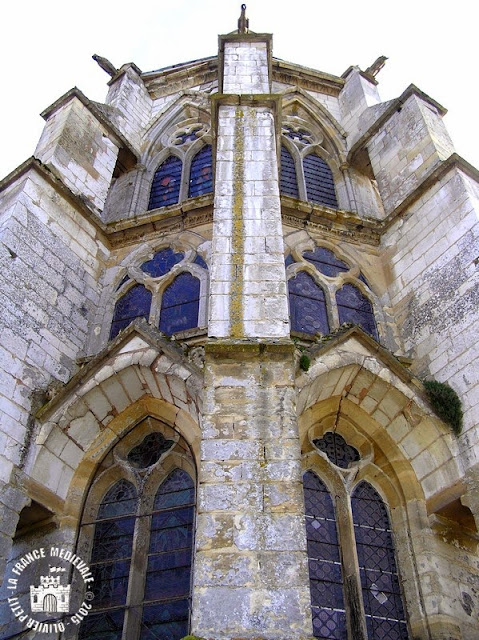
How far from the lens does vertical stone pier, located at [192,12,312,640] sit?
4.04 meters

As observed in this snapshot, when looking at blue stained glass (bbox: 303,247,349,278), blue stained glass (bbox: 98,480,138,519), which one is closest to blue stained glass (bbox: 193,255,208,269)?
blue stained glass (bbox: 303,247,349,278)

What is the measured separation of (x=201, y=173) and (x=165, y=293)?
3645mm

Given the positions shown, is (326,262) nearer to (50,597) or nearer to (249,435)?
(249,435)

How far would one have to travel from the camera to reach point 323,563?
6.41 m

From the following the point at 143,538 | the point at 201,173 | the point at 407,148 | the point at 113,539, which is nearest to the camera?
the point at 143,538

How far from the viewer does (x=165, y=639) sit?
5906 mm

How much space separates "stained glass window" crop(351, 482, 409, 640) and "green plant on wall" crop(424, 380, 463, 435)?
1.08 m

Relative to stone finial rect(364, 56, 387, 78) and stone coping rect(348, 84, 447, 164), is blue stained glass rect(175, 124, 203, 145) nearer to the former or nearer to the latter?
stone coping rect(348, 84, 447, 164)

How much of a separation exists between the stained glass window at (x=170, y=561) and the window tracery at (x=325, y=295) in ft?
8.00

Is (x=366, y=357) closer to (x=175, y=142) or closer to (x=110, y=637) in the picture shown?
(x=110, y=637)

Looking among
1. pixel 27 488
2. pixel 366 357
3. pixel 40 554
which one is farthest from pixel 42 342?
pixel 366 357

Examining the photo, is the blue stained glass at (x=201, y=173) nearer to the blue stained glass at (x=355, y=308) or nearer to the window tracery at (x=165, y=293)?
A: the window tracery at (x=165, y=293)

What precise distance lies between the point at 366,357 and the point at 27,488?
3662 millimetres

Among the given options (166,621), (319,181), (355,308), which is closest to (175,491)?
(166,621)
